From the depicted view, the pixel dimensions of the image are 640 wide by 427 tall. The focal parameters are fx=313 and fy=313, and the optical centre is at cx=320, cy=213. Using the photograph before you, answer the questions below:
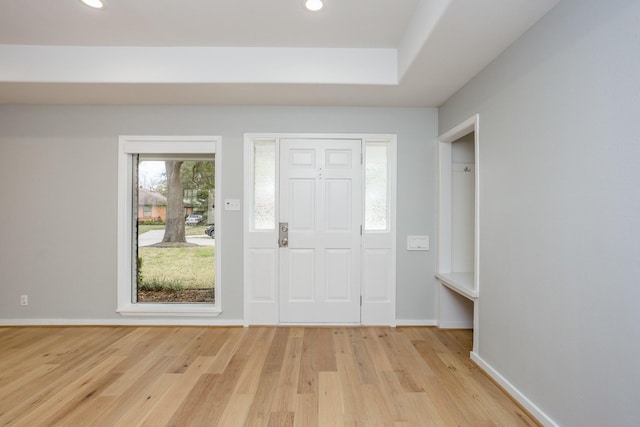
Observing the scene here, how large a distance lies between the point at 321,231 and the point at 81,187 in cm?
267

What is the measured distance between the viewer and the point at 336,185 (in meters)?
3.47

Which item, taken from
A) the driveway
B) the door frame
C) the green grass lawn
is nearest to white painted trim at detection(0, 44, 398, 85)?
the door frame

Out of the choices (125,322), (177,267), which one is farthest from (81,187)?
(125,322)

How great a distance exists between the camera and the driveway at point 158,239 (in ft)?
12.0

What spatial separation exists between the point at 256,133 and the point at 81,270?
243cm

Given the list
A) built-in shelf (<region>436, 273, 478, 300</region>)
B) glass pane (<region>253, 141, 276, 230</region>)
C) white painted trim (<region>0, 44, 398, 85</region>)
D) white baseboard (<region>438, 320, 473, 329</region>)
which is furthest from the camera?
glass pane (<region>253, 141, 276, 230</region>)

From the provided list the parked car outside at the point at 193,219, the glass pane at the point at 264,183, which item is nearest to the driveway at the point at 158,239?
the parked car outside at the point at 193,219

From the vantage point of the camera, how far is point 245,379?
2.36 meters

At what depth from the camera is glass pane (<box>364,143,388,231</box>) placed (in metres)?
3.53

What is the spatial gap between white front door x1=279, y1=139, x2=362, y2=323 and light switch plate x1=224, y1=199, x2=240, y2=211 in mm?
469

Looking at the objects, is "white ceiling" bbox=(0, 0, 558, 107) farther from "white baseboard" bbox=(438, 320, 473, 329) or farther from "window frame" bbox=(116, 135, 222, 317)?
"white baseboard" bbox=(438, 320, 473, 329)

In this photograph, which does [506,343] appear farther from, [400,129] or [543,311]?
[400,129]

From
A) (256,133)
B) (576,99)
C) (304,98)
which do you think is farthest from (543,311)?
(256,133)

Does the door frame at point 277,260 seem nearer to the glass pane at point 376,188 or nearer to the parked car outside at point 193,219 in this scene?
the glass pane at point 376,188
